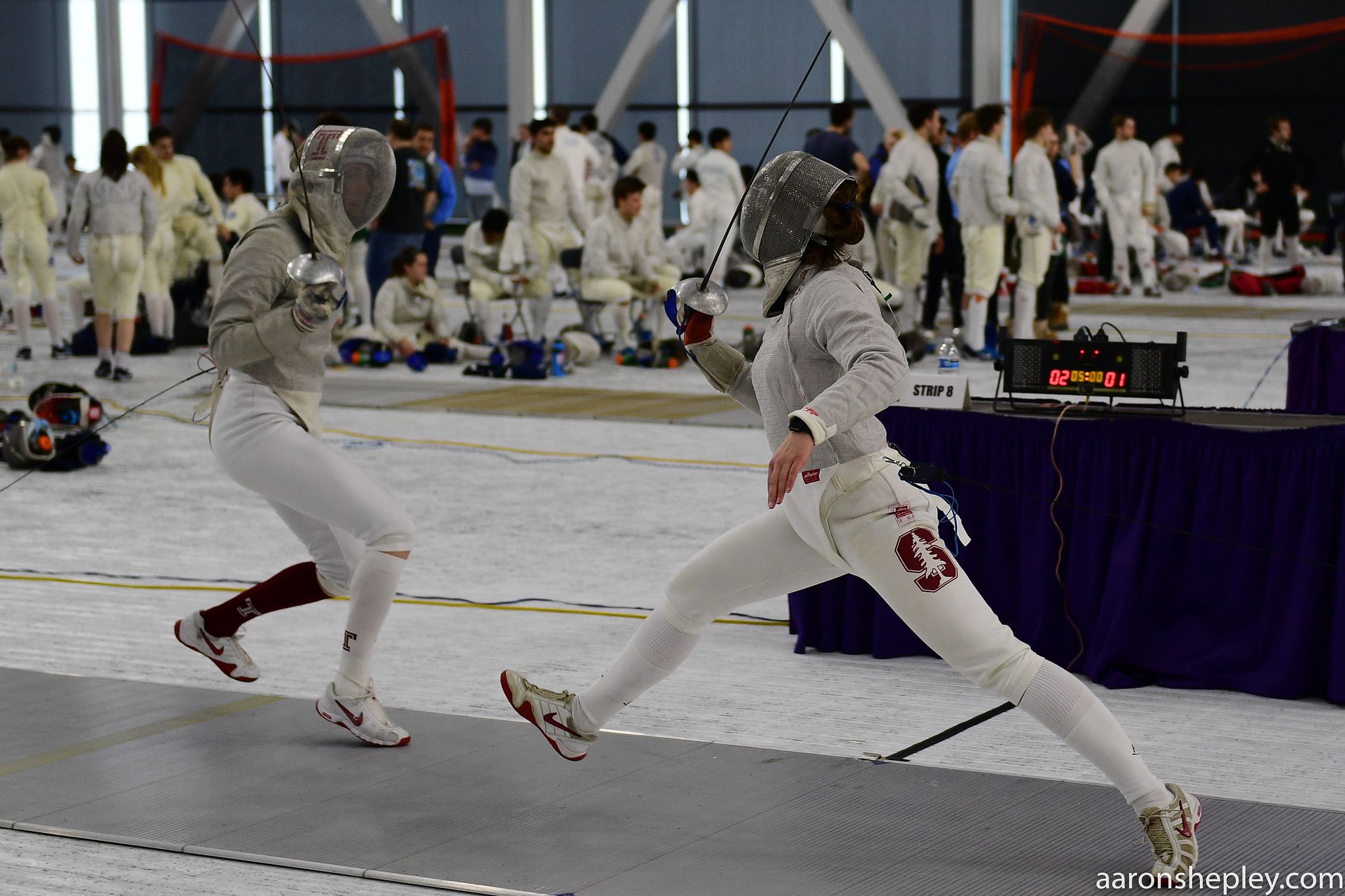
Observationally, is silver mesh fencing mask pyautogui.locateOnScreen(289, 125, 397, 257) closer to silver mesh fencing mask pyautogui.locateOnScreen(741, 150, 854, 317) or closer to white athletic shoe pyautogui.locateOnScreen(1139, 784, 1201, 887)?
silver mesh fencing mask pyautogui.locateOnScreen(741, 150, 854, 317)

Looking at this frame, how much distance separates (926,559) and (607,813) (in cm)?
88

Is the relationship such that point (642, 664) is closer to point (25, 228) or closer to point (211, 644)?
point (211, 644)

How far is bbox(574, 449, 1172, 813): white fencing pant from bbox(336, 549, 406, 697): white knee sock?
582 mm

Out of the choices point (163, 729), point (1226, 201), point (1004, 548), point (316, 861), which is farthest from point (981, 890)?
point (1226, 201)

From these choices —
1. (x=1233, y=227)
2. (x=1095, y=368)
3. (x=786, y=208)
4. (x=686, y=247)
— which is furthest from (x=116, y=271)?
(x=1233, y=227)

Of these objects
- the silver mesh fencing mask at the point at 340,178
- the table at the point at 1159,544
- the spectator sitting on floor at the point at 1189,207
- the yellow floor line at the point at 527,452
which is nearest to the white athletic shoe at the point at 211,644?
Answer: the silver mesh fencing mask at the point at 340,178

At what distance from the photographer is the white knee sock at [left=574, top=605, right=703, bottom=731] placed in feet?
11.0

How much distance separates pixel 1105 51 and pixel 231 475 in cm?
2104

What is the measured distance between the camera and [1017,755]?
12.6 feet

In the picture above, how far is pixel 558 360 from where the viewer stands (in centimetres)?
1127

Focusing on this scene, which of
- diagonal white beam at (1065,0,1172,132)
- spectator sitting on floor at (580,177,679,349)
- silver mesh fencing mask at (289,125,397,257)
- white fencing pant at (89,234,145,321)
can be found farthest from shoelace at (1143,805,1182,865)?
diagonal white beam at (1065,0,1172,132)

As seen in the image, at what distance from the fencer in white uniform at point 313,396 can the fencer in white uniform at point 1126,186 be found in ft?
40.5

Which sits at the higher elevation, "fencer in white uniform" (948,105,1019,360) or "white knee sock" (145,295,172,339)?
"fencer in white uniform" (948,105,1019,360)

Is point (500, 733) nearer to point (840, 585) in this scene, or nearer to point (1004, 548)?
point (840, 585)
